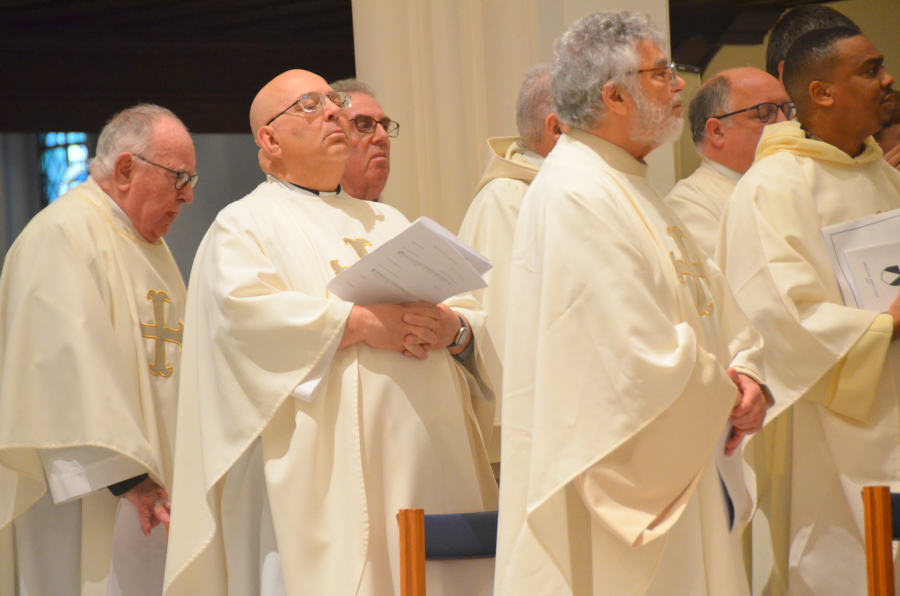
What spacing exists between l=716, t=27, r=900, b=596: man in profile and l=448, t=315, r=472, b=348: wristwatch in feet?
3.34

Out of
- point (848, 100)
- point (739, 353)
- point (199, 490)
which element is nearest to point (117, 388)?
point (199, 490)

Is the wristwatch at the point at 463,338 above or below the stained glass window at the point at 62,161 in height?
below

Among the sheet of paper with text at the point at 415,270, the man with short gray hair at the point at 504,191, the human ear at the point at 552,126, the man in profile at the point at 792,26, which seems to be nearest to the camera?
the sheet of paper with text at the point at 415,270

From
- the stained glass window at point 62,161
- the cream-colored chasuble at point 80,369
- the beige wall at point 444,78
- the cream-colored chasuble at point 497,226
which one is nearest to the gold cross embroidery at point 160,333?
the cream-colored chasuble at point 80,369

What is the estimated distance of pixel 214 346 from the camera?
341 centimetres

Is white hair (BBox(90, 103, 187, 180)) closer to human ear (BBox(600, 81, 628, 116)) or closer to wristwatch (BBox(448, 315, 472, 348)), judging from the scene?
wristwatch (BBox(448, 315, 472, 348))

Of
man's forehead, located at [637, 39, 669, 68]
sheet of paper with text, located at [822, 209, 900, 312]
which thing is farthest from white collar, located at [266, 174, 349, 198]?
sheet of paper with text, located at [822, 209, 900, 312]

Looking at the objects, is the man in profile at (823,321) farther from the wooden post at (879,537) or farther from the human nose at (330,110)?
the human nose at (330,110)

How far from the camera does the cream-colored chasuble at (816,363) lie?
3709 millimetres

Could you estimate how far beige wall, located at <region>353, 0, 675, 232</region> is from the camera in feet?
17.9

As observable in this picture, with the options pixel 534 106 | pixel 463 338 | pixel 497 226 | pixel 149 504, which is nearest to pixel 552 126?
pixel 534 106

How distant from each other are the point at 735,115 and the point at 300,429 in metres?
2.72

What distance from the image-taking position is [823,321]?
372 cm

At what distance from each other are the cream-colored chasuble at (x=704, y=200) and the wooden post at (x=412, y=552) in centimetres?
222
